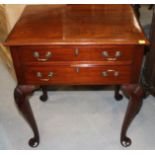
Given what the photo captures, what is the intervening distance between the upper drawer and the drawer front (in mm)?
45

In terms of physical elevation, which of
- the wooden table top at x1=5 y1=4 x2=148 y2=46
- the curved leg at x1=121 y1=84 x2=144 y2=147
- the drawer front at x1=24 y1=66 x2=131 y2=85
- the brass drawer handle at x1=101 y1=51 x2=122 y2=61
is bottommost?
the curved leg at x1=121 y1=84 x2=144 y2=147

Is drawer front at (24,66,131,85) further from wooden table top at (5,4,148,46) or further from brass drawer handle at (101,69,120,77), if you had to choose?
wooden table top at (5,4,148,46)

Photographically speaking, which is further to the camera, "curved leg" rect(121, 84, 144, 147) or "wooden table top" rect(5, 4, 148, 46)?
"curved leg" rect(121, 84, 144, 147)

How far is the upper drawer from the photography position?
907 mm

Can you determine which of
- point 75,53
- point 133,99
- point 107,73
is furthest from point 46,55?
point 133,99

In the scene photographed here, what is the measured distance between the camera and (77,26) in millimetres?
985

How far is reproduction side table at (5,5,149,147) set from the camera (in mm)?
896

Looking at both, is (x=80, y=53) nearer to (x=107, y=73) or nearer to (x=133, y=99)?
(x=107, y=73)

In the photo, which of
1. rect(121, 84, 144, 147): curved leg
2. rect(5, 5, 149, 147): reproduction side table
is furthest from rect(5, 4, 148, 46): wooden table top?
rect(121, 84, 144, 147): curved leg

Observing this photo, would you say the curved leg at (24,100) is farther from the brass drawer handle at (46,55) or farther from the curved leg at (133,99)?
the curved leg at (133,99)

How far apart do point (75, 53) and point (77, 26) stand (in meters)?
0.14

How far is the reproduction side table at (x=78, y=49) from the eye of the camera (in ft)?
→ 2.94

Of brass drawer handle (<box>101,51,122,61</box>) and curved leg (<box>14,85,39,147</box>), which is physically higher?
brass drawer handle (<box>101,51,122,61</box>)
